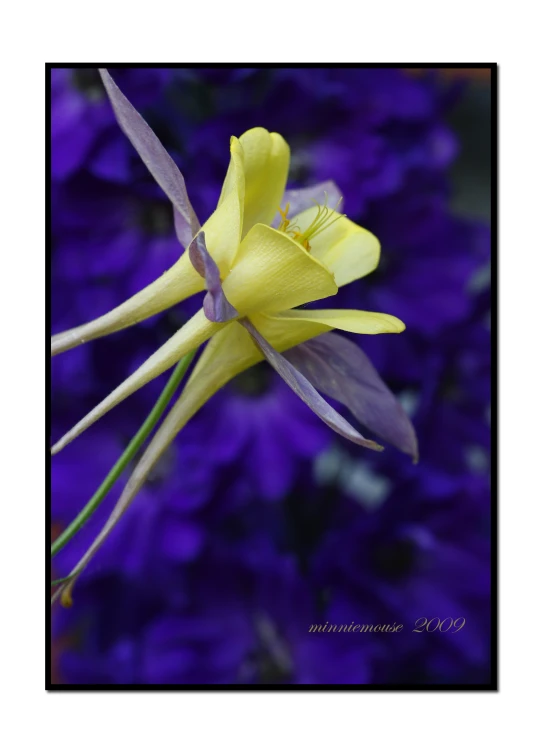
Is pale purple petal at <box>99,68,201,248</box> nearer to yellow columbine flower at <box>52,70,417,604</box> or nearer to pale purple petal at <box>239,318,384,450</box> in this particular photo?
yellow columbine flower at <box>52,70,417,604</box>

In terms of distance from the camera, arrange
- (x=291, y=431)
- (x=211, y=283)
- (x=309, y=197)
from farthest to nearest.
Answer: (x=291, y=431), (x=309, y=197), (x=211, y=283)

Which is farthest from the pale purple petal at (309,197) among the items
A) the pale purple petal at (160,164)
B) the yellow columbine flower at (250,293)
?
the pale purple petal at (160,164)

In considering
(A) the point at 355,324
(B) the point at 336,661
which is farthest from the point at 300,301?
(B) the point at 336,661

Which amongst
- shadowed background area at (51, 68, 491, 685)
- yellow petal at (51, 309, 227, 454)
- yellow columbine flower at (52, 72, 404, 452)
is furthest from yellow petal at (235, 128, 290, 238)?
shadowed background area at (51, 68, 491, 685)

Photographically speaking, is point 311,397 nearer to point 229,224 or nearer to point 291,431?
point 229,224

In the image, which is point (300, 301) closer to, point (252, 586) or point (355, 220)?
point (355, 220)

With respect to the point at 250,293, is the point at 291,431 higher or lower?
lower

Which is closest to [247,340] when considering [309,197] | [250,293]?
[250,293]
